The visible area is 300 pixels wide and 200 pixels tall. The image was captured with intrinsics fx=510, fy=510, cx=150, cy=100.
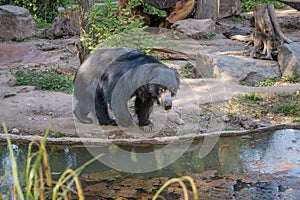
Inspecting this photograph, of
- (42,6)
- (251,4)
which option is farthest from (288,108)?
(251,4)

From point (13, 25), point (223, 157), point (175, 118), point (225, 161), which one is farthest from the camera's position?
point (13, 25)

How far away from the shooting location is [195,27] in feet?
40.6

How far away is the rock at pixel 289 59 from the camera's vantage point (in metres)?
7.96

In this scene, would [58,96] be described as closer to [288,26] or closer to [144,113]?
[144,113]

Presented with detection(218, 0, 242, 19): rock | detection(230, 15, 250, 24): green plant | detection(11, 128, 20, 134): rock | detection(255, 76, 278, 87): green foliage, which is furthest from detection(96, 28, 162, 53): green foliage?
detection(230, 15, 250, 24): green plant

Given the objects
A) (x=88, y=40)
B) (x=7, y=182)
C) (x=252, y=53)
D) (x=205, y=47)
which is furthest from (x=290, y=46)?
(x=7, y=182)

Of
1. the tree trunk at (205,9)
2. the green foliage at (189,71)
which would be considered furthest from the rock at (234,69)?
the tree trunk at (205,9)

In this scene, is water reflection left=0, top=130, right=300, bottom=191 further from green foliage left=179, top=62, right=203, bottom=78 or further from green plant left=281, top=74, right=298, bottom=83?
green foliage left=179, top=62, right=203, bottom=78

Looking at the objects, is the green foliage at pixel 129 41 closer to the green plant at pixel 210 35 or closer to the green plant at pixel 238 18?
the green plant at pixel 210 35

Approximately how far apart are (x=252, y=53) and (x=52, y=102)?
14.5 feet

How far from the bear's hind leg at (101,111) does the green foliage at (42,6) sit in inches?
410

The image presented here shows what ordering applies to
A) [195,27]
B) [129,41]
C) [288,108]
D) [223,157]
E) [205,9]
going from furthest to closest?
1. [205,9]
2. [195,27]
3. [129,41]
4. [288,108]
5. [223,157]

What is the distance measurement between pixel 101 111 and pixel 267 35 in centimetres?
499

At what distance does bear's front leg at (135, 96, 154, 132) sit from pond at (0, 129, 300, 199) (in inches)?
17.1
